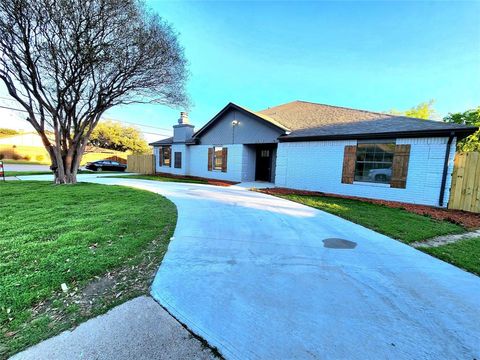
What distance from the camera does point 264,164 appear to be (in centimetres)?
1541

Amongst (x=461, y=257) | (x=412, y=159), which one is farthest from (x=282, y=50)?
(x=461, y=257)

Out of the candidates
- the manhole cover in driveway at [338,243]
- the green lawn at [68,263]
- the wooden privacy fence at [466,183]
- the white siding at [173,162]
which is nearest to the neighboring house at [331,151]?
the white siding at [173,162]

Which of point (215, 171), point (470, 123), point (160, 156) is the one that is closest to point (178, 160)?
point (160, 156)

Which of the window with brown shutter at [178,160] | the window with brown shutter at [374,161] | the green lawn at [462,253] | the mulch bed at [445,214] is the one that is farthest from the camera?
the window with brown shutter at [178,160]

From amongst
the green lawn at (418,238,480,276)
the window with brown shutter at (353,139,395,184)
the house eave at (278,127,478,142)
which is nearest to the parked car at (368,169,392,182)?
the window with brown shutter at (353,139,395,184)

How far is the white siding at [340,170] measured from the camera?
26.9ft

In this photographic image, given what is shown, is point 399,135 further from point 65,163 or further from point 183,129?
point 65,163

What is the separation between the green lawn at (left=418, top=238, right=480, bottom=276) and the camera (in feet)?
11.6

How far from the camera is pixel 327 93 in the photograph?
2195cm

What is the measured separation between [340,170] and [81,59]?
41.7 ft

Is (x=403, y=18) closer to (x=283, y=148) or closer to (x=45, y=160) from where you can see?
(x=283, y=148)

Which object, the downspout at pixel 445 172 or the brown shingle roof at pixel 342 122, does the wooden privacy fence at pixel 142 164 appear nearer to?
the brown shingle roof at pixel 342 122

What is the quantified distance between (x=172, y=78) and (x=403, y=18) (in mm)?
11729

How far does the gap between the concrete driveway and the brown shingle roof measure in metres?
6.37
